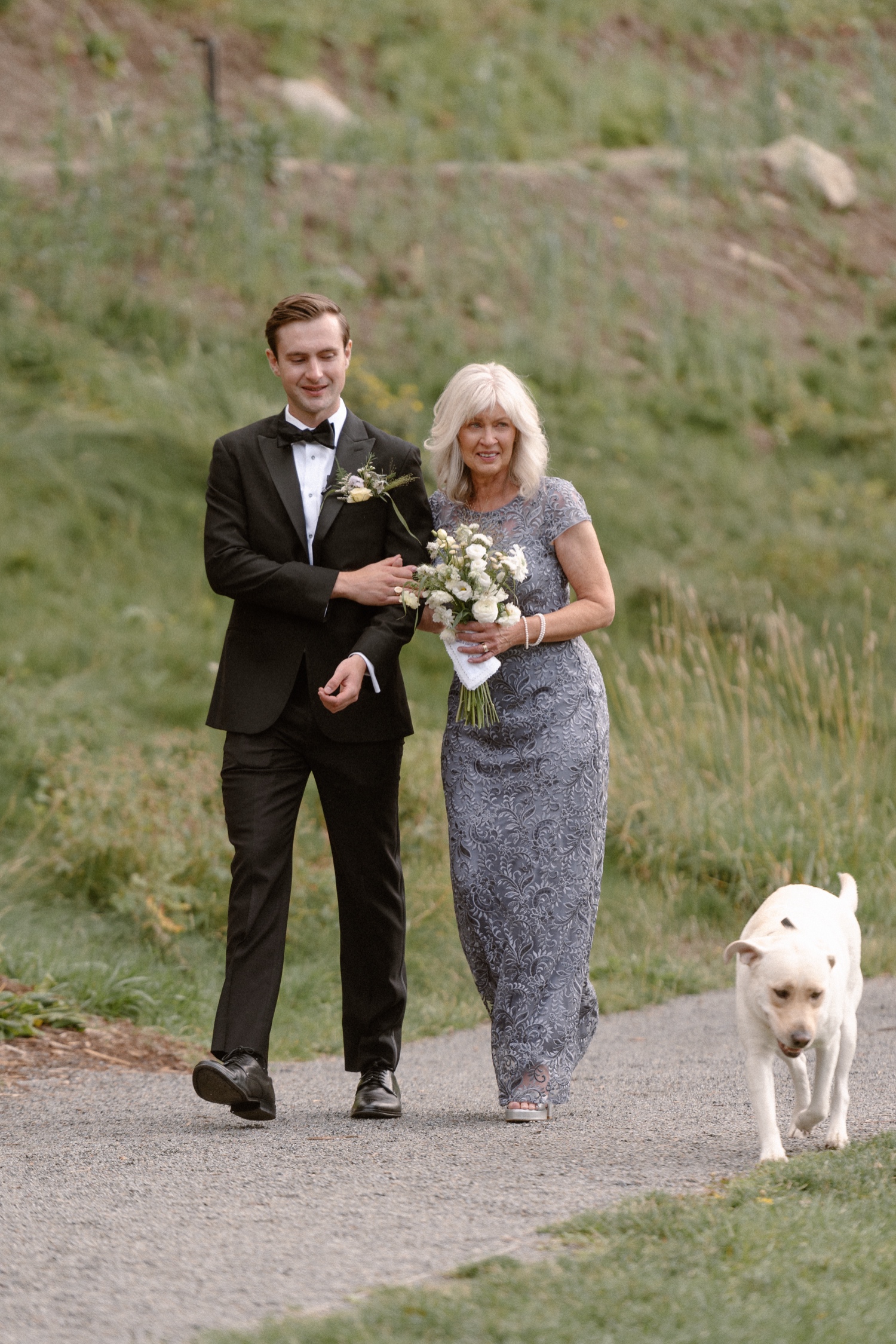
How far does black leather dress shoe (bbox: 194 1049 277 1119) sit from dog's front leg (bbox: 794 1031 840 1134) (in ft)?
4.94

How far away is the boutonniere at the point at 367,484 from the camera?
4.66 metres

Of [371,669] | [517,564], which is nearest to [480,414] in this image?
[517,564]

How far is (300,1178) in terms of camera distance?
382 centimetres

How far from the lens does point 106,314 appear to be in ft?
45.2

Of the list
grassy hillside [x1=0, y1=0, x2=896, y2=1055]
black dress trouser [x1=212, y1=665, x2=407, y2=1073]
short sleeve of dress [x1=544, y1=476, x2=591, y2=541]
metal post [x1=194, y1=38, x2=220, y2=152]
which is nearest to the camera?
black dress trouser [x1=212, y1=665, x2=407, y2=1073]

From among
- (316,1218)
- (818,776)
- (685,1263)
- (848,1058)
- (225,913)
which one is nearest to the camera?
(685,1263)

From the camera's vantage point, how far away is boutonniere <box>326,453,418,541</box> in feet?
15.3

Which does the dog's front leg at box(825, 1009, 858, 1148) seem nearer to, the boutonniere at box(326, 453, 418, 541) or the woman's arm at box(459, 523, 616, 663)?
Result: the woman's arm at box(459, 523, 616, 663)

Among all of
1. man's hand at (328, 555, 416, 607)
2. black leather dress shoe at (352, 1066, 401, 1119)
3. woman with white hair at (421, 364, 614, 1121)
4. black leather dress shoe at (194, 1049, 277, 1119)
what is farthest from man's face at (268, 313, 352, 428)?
black leather dress shoe at (352, 1066, 401, 1119)

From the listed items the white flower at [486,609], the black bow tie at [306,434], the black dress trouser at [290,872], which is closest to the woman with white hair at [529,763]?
the white flower at [486,609]

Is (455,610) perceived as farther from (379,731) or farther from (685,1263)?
(685,1263)

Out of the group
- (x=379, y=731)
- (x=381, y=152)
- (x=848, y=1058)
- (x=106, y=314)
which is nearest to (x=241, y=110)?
(x=381, y=152)

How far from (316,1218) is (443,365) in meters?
11.6

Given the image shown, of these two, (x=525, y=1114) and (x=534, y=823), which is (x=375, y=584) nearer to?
(x=534, y=823)
